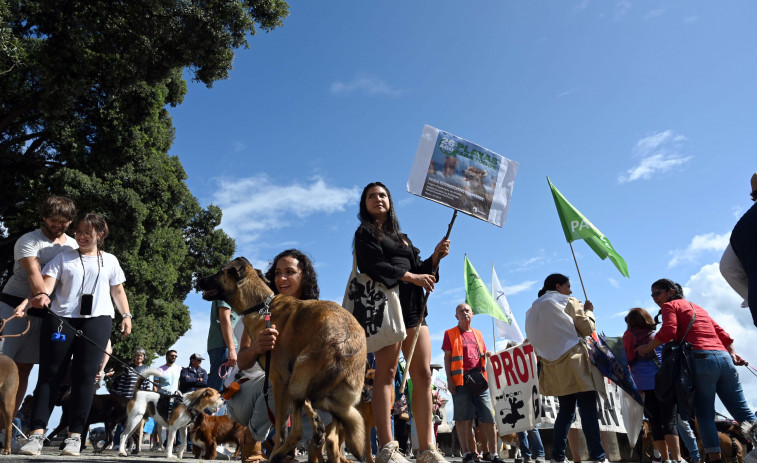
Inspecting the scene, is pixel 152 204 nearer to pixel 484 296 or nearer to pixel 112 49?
pixel 112 49

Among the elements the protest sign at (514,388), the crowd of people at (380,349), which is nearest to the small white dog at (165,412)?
the crowd of people at (380,349)

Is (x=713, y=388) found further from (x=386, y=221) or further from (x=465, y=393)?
(x=465, y=393)

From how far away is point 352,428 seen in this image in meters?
3.32

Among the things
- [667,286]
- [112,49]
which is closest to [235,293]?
[667,286]

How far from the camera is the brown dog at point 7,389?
4422mm

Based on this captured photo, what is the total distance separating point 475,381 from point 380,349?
4359 millimetres

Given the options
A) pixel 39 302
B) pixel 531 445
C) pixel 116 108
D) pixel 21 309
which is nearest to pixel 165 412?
pixel 21 309

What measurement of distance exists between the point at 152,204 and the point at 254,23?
7760 millimetres

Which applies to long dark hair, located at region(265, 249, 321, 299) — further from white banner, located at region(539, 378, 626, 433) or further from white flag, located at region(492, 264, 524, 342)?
white flag, located at region(492, 264, 524, 342)

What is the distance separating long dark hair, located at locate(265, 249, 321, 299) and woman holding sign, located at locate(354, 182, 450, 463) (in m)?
0.67

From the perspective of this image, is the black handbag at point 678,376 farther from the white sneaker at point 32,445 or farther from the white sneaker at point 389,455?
the white sneaker at point 32,445

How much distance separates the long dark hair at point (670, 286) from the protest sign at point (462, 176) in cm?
216

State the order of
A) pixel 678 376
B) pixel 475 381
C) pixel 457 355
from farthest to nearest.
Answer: pixel 457 355
pixel 475 381
pixel 678 376

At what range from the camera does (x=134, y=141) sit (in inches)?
691
